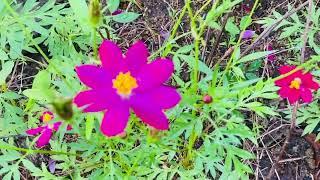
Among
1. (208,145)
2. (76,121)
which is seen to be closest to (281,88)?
(208,145)

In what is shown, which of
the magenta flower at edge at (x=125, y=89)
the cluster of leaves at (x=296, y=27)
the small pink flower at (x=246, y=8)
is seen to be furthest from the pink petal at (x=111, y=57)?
the small pink flower at (x=246, y=8)

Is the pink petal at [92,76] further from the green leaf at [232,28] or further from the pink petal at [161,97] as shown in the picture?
the green leaf at [232,28]

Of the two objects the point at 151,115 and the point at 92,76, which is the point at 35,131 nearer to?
the point at 92,76

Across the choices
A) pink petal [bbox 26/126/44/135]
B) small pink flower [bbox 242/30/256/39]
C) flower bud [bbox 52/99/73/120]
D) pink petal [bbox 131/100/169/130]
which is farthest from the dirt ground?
flower bud [bbox 52/99/73/120]

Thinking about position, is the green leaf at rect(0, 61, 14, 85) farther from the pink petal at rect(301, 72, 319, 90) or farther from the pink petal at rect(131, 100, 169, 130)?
the pink petal at rect(301, 72, 319, 90)

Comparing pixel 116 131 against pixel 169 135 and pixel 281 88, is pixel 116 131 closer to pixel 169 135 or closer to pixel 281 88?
pixel 169 135

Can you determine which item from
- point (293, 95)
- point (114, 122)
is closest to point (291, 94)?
point (293, 95)

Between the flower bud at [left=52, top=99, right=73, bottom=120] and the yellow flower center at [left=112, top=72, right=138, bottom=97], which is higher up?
the flower bud at [left=52, top=99, right=73, bottom=120]
